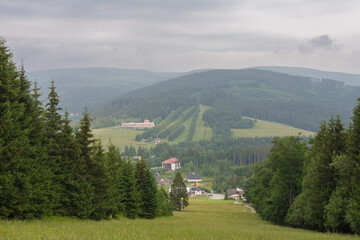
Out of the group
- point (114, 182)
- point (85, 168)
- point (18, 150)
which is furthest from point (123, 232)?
point (114, 182)

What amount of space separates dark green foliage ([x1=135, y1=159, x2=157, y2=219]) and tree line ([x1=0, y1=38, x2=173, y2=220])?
3983mm

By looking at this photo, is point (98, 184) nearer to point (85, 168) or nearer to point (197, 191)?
point (85, 168)

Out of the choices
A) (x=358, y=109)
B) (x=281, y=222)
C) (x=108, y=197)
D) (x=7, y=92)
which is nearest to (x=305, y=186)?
(x=358, y=109)

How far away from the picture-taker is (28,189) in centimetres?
2795

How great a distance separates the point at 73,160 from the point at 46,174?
18.0ft

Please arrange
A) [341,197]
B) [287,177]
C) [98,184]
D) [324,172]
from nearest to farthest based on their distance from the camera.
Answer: [341,197] → [324,172] → [98,184] → [287,177]

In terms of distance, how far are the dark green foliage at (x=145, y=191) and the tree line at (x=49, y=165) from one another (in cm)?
398

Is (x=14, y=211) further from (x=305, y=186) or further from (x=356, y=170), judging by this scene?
(x=305, y=186)

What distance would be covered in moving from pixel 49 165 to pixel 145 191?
2359 centimetres

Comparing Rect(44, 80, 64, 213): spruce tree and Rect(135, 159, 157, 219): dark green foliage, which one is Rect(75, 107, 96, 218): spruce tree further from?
Rect(135, 159, 157, 219): dark green foliage

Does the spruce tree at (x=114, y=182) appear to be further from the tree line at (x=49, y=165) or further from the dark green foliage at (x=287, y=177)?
the dark green foliage at (x=287, y=177)

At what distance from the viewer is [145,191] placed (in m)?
56.8

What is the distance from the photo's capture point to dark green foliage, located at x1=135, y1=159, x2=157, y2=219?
56.3m

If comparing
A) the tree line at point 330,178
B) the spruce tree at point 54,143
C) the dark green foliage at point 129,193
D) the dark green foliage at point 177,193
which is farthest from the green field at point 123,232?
the dark green foliage at point 177,193
